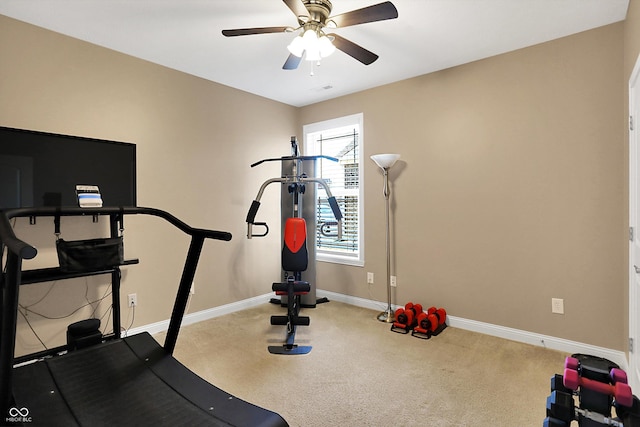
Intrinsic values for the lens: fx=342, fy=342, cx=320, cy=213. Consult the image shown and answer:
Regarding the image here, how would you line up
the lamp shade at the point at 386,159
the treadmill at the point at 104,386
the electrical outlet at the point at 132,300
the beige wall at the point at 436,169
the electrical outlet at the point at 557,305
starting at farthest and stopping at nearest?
the lamp shade at the point at 386,159
the electrical outlet at the point at 132,300
the electrical outlet at the point at 557,305
the beige wall at the point at 436,169
the treadmill at the point at 104,386

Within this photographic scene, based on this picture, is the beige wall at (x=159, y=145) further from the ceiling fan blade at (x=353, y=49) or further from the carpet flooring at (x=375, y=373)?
the ceiling fan blade at (x=353, y=49)

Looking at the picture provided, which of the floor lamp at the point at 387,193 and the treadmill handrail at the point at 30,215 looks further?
the floor lamp at the point at 387,193

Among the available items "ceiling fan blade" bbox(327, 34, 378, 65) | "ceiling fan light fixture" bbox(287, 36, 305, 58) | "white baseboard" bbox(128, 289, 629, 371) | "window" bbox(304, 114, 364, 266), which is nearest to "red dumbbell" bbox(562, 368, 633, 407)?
"white baseboard" bbox(128, 289, 629, 371)

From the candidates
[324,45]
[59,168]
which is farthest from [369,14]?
[59,168]

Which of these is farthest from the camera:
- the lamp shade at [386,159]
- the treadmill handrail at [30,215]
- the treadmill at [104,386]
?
the lamp shade at [386,159]

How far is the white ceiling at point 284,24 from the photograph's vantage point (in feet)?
→ 7.75

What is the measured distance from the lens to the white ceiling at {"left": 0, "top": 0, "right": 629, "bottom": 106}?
2.36 meters

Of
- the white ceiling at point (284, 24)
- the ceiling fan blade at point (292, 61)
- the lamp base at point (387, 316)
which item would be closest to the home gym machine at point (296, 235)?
the lamp base at point (387, 316)

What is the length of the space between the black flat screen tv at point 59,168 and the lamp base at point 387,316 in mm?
2675

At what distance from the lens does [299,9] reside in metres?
2.04

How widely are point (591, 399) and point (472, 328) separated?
2.19m

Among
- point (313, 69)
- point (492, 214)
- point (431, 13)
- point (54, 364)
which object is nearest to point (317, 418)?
point (54, 364)

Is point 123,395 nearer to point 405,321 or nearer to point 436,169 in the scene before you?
point 405,321

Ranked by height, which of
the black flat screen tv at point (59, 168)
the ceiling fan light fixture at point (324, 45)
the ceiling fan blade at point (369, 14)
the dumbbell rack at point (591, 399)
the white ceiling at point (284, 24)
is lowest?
the dumbbell rack at point (591, 399)
